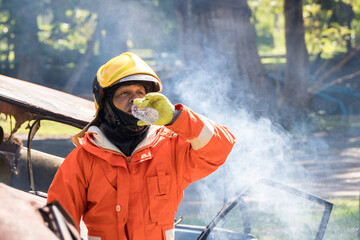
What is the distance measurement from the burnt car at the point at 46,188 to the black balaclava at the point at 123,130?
0.48 meters

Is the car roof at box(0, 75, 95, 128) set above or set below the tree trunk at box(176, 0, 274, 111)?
above

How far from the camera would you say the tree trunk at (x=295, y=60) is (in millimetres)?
9177

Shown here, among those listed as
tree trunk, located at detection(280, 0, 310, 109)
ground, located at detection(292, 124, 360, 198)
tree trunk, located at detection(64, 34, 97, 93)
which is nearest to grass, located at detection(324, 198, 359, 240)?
ground, located at detection(292, 124, 360, 198)

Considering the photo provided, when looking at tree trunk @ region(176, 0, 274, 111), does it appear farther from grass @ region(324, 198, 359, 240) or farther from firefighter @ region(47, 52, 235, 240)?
firefighter @ region(47, 52, 235, 240)

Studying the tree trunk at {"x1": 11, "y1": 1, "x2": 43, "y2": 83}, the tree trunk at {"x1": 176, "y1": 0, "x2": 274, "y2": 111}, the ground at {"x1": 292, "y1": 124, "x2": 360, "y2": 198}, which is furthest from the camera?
the tree trunk at {"x1": 11, "y1": 1, "x2": 43, "y2": 83}

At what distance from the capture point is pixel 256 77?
7980mm

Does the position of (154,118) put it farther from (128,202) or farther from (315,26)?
(315,26)

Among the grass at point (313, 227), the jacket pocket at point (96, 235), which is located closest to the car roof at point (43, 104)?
the jacket pocket at point (96, 235)

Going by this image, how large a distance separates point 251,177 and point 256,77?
3404 mm

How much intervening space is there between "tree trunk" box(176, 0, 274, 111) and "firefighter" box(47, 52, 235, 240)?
17.4 feet

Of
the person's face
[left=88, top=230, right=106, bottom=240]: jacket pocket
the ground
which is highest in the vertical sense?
the person's face

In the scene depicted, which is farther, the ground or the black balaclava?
the ground

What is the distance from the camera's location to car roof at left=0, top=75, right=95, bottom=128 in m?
3.13

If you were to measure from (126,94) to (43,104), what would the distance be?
975 mm
